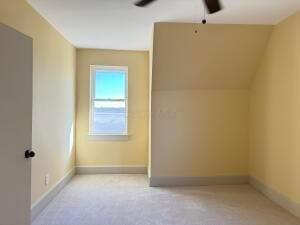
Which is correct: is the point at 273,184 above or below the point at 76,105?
below

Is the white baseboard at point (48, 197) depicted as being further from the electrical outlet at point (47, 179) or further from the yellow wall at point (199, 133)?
the yellow wall at point (199, 133)

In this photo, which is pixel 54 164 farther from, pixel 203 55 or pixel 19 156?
pixel 203 55

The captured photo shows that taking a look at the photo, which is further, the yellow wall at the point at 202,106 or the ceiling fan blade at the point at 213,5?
the yellow wall at the point at 202,106

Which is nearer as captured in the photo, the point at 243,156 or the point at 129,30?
the point at 129,30

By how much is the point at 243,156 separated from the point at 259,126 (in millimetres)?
655

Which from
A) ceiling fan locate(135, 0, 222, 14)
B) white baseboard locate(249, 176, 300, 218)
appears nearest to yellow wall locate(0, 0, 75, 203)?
ceiling fan locate(135, 0, 222, 14)

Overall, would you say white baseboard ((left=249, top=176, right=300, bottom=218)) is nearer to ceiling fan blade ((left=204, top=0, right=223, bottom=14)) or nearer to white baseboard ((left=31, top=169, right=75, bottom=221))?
ceiling fan blade ((left=204, top=0, right=223, bottom=14))

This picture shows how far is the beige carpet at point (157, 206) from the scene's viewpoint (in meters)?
2.98

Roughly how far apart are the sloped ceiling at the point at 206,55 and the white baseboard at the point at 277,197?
160 cm

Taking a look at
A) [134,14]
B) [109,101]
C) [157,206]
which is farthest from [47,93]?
[157,206]

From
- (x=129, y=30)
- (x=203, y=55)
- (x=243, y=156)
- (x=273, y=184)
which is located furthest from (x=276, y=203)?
(x=129, y=30)

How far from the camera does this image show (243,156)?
Answer: 4531mm

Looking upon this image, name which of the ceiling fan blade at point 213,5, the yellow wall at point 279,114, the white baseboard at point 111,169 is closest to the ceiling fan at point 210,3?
the ceiling fan blade at point 213,5

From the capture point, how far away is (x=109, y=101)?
520 centimetres
